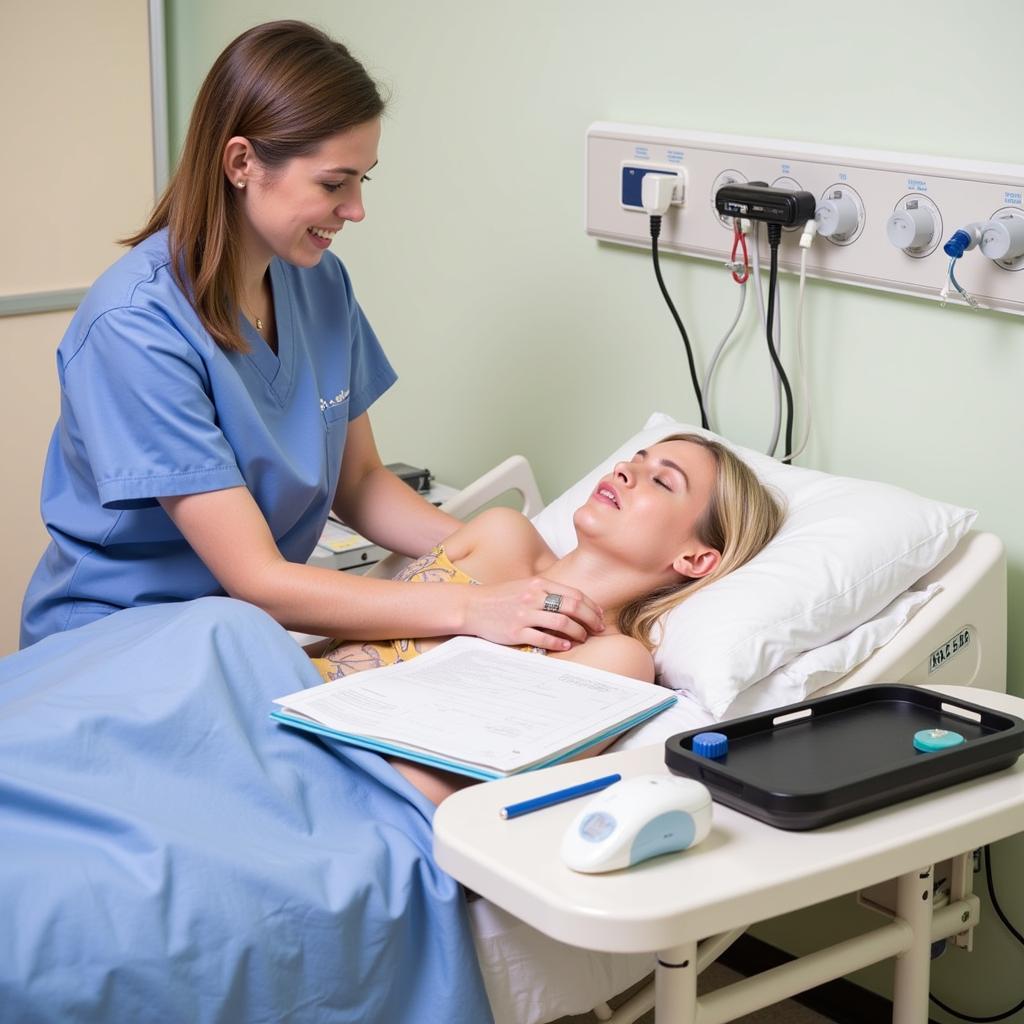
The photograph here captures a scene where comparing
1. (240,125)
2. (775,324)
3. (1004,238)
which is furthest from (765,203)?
(240,125)

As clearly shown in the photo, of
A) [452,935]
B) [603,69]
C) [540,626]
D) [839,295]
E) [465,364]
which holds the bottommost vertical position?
[452,935]

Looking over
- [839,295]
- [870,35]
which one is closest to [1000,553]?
[839,295]

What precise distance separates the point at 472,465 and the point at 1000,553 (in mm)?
1101

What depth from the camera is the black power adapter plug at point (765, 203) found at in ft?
5.84

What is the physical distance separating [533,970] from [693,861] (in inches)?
12.5

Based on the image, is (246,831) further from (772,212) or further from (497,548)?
(772,212)

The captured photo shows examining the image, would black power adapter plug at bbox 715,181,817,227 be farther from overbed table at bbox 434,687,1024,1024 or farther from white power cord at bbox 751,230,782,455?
overbed table at bbox 434,687,1024,1024

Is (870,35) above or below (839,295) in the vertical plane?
above

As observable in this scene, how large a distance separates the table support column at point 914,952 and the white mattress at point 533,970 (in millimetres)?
268

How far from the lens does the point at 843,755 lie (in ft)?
4.16

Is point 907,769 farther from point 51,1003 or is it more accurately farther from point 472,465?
point 472,465

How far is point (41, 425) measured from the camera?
2842 mm

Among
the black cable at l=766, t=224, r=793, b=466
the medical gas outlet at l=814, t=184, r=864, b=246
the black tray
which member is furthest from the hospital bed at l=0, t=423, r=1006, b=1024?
the medical gas outlet at l=814, t=184, r=864, b=246

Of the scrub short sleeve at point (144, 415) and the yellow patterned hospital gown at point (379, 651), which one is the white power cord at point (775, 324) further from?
the scrub short sleeve at point (144, 415)
